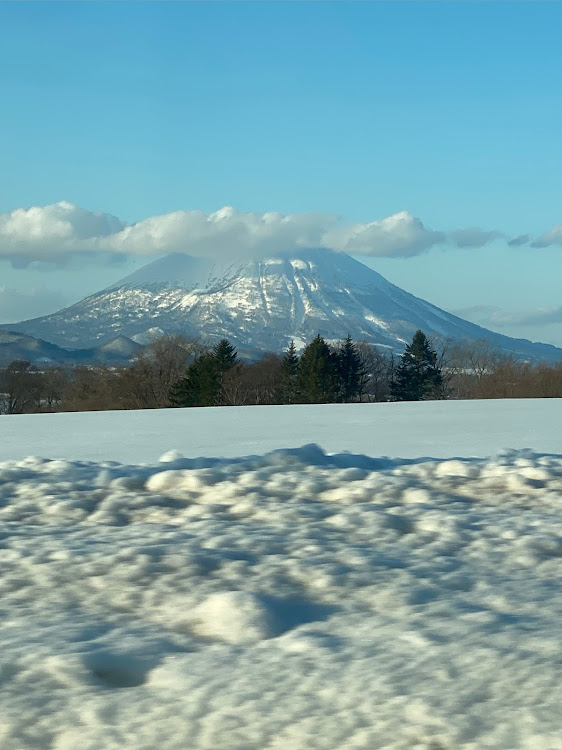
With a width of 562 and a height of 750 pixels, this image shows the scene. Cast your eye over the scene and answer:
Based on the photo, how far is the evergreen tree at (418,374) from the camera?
2055 inches

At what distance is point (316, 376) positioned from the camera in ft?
151

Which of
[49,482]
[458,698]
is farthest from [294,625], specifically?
[49,482]

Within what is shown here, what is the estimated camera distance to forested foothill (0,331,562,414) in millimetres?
43906

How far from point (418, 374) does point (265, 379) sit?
401 inches

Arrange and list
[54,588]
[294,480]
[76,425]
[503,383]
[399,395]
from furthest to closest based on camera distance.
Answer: [399,395] → [503,383] → [76,425] → [294,480] → [54,588]

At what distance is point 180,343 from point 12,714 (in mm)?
47653

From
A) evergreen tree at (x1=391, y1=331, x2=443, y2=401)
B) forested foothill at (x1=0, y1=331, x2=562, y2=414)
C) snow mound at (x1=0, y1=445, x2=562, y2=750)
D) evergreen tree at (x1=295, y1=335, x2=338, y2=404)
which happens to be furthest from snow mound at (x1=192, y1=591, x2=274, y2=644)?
evergreen tree at (x1=391, y1=331, x2=443, y2=401)

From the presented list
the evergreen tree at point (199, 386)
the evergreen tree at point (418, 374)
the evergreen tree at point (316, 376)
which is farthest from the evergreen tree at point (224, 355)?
the evergreen tree at point (418, 374)

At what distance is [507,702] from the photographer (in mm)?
1551

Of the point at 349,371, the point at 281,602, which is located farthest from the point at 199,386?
the point at 281,602

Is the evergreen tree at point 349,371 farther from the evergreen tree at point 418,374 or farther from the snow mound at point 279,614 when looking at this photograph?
the snow mound at point 279,614

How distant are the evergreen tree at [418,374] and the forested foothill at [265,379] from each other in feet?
0.20

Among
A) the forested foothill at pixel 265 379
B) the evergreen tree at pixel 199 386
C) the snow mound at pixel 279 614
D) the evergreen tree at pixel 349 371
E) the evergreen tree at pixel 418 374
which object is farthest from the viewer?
the evergreen tree at pixel 418 374

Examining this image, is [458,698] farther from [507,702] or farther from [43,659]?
[43,659]
